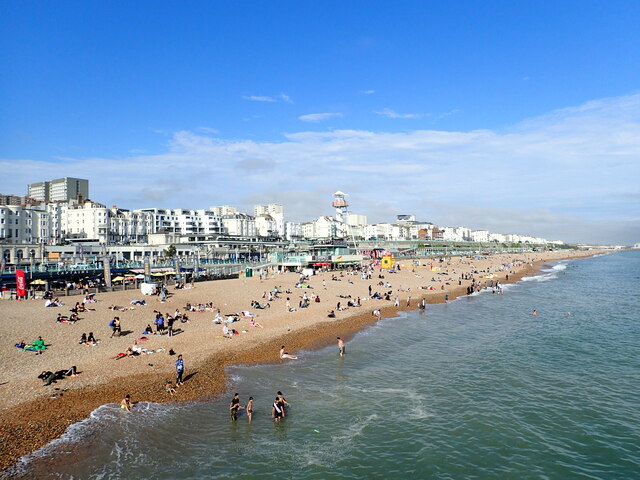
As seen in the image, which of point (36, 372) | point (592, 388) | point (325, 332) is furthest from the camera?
point (325, 332)

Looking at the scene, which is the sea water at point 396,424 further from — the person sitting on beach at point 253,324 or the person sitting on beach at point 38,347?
the person sitting on beach at point 38,347

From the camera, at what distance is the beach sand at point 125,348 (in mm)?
15203

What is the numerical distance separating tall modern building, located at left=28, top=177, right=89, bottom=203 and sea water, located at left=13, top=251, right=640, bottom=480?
175427mm

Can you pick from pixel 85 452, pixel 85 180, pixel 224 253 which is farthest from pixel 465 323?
pixel 85 180

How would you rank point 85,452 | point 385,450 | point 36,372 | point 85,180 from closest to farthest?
1. point 85,452
2. point 385,450
3. point 36,372
4. point 85,180

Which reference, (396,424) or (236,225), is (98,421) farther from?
(236,225)

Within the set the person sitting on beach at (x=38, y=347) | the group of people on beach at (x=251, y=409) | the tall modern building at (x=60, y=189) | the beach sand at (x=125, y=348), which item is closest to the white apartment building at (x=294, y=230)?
the tall modern building at (x=60, y=189)

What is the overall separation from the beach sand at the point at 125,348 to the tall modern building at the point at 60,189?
156 m

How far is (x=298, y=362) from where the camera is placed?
928 inches

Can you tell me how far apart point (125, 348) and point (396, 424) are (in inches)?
610

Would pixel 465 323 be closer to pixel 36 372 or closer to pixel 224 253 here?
pixel 36 372

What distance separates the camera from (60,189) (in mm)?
172000

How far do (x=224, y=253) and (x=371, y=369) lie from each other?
7935 centimetres

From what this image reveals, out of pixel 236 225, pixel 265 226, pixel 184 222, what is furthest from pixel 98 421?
pixel 265 226
